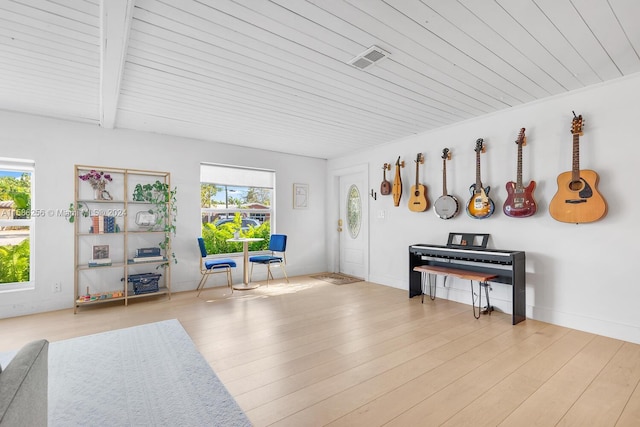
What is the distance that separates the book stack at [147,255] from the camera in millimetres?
4270

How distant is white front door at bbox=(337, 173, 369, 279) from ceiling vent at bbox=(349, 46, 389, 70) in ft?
10.4

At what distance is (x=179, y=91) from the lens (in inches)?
122

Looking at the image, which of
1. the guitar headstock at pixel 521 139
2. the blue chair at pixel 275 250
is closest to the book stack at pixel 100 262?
the blue chair at pixel 275 250

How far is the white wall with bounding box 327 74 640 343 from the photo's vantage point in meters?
2.87

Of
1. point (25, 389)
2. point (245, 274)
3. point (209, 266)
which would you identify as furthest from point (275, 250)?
point (25, 389)

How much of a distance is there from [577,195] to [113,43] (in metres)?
4.16

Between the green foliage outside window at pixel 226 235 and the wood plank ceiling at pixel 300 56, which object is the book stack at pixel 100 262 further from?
the wood plank ceiling at pixel 300 56

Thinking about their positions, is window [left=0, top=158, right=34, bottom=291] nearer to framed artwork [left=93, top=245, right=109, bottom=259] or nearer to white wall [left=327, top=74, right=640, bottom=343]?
framed artwork [left=93, top=245, right=109, bottom=259]

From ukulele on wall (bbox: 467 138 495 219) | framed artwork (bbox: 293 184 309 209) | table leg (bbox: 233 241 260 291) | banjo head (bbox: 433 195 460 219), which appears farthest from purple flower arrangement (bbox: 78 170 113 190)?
ukulele on wall (bbox: 467 138 495 219)

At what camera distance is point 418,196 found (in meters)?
4.57

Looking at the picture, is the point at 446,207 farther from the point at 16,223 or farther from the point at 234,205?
the point at 16,223

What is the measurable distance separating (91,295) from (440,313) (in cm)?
435

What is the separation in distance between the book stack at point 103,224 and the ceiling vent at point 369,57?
3.66m

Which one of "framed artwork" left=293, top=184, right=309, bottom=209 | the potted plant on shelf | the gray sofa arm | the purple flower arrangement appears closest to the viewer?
the gray sofa arm
